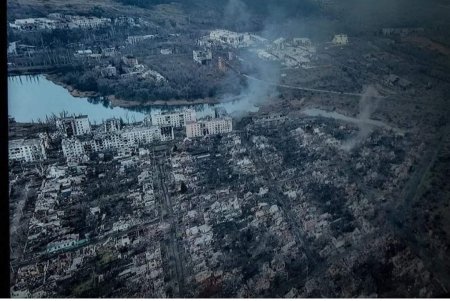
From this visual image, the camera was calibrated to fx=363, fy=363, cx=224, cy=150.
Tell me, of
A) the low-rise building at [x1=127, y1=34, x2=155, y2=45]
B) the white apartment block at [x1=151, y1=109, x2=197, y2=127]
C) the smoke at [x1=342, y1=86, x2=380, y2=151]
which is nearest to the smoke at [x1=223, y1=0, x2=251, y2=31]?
the low-rise building at [x1=127, y1=34, x2=155, y2=45]

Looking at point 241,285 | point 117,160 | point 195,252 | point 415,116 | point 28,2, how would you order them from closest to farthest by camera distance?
point 241,285
point 195,252
point 117,160
point 28,2
point 415,116

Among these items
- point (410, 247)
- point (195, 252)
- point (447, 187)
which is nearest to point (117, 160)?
point (195, 252)

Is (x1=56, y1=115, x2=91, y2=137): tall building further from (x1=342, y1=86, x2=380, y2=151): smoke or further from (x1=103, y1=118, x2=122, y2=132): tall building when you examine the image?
(x1=342, y1=86, x2=380, y2=151): smoke

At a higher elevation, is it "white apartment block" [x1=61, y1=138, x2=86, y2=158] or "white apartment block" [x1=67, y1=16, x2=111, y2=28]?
"white apartment block" [x1=67, y1=16, x2=111, y2=28]

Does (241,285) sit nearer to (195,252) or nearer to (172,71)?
(195,252)

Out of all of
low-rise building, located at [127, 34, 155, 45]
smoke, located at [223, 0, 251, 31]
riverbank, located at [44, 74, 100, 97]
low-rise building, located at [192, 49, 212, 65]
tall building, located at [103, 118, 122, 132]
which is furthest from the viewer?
smoke, located at [223, 0, 251, 31]

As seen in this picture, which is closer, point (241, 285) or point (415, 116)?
point (241, 285)

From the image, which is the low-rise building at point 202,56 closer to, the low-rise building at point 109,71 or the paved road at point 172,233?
the low-rise building at point 109,71
